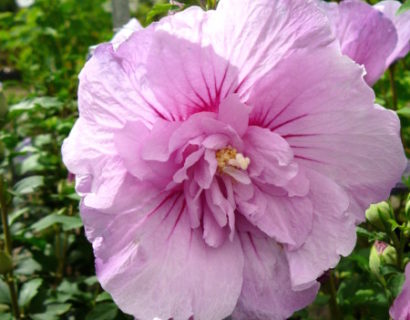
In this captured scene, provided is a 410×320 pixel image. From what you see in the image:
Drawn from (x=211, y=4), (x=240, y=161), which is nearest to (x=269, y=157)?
(x=240, y=161)

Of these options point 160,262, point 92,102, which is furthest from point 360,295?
point 92,102

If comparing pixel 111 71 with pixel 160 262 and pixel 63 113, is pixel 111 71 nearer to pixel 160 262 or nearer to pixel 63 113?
pixel 160 262

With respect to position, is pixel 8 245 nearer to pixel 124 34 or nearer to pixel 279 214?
pixel 124 34

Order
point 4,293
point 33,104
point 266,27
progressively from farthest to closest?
point 33,104
point 4,293
point 266,27

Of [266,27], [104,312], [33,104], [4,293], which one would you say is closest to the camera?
[266,27]

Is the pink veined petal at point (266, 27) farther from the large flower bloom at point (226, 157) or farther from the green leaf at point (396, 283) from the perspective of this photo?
the green leaf at point (396, 283)

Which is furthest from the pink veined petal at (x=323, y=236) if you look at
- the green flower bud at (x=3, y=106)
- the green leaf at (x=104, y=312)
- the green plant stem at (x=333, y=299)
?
the green flower bud at (x=3, y=106)

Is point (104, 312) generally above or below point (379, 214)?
below
